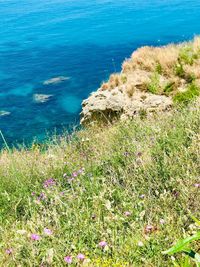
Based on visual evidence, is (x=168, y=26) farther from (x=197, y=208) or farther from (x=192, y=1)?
(x=197, y=208)

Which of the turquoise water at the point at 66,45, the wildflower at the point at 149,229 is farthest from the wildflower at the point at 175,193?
the turquoise water at the point at 66,45

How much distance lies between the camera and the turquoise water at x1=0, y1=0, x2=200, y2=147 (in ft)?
72.9

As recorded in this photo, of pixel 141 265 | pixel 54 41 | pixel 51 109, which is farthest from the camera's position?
pixel 54 41

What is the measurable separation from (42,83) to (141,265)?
80.7 ft

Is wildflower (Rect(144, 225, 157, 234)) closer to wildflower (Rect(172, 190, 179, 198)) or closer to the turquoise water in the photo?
wildflower (Rect(172, 190, 179, 198))

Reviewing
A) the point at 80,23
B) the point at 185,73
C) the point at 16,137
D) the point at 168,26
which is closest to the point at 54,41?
the point at 80,23

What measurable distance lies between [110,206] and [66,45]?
3483cm

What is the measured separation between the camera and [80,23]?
4550 centimetres

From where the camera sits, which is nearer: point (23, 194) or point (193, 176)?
point (193, 176)

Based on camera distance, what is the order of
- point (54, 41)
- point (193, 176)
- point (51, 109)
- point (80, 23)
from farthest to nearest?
point (80, 23)
point (54, 41)
point (51, 109)
point (193, 176)

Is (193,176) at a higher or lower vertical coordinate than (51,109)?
higher

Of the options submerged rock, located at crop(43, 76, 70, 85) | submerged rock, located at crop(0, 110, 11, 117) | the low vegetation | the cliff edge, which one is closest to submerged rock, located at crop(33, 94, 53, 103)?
submerged rock, located at crop(0, 110, 11, 117)

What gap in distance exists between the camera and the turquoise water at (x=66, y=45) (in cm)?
2222

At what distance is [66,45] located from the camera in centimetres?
3747
